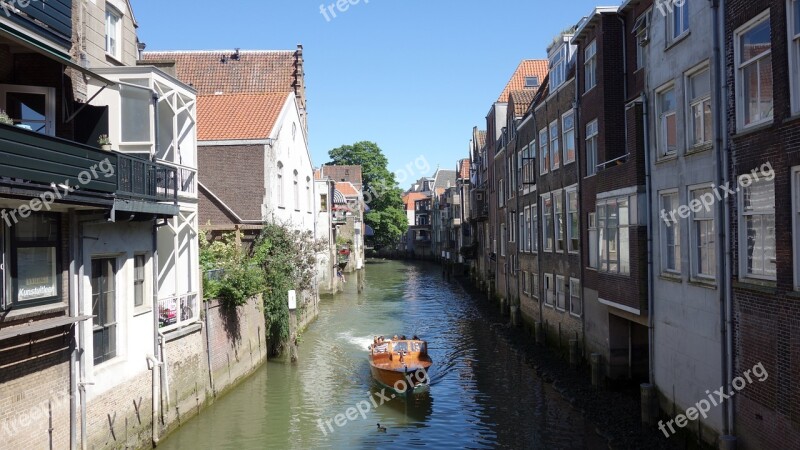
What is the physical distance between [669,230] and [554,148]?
10921 mm

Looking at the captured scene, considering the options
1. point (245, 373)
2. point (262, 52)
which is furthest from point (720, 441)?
point (262, 52)

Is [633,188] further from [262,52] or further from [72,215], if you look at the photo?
[262,52]

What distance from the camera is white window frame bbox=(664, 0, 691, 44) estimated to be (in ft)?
45.8

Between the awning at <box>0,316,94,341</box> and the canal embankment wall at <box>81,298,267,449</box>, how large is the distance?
1867mm

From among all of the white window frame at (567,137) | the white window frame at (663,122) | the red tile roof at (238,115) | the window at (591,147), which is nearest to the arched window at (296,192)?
the red tile roof at (238,115)

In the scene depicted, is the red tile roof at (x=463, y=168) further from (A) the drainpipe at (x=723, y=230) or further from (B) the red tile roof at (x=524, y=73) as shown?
(A) the drainpipe at (x=723, y=230)

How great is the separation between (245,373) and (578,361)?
10837mm

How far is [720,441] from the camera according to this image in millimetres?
11836

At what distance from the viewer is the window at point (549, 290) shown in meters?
25.7

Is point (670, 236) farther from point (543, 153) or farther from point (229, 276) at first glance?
point (543, 153)

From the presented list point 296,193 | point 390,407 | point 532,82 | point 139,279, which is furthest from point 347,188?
point 139,279

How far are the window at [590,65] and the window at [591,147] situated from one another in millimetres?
1227

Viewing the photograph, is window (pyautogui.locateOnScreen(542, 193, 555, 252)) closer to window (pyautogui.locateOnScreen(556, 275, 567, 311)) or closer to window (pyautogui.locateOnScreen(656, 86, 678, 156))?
window (pyautogui.locateOnScreen(556, 275, 567, 311))

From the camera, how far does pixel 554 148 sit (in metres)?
25.5
